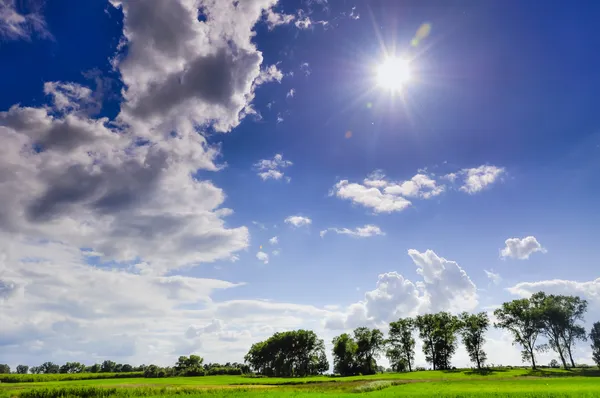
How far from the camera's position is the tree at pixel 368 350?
140250mm

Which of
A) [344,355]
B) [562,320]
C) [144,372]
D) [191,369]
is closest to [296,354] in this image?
[344,355]

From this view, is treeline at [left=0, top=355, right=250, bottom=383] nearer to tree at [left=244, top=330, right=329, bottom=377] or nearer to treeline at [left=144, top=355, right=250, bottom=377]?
treeline at [left=144, top=355, right=250, bottom=377]

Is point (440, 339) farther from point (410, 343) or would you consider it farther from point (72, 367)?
point (72, 367)

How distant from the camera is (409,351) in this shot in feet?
442

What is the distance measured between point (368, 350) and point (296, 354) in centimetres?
3992

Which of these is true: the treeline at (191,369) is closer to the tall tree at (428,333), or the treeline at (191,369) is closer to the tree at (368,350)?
the tree at (368,350)

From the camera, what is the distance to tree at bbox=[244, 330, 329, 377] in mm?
163750

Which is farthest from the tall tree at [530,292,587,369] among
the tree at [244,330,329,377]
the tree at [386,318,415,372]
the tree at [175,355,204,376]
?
the tree at [175,355,204,376]

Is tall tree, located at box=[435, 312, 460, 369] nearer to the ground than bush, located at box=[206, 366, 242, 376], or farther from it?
farther from it

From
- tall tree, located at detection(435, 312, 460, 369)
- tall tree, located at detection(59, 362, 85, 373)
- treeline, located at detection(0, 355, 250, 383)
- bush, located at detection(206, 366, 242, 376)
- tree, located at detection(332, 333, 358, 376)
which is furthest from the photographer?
tall tree, located at detection(59, 362, 85, 373)

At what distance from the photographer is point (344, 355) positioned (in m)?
147

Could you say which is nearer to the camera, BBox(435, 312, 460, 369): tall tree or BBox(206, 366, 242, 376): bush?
BBox(435, 312, 460, 369): tall tree

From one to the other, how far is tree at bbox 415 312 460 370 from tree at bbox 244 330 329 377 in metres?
54.8

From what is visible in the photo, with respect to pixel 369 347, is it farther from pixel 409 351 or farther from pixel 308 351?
pixel 308 351
